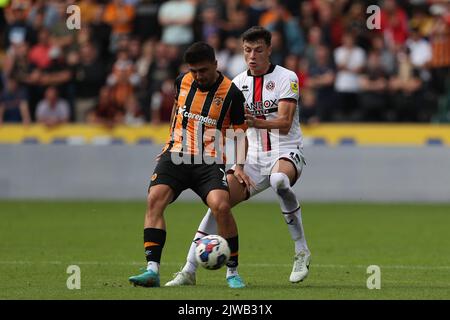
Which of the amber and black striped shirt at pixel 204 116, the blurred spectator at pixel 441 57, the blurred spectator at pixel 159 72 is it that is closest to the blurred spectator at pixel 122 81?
the blurred spectator at pixel 159 72

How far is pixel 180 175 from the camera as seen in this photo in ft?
35.4

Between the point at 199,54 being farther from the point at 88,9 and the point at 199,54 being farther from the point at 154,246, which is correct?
the point at 88,9

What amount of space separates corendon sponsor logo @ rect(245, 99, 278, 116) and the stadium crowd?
34.1 feet

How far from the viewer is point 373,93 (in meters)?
22.9

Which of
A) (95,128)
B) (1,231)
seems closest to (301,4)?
(95,128)

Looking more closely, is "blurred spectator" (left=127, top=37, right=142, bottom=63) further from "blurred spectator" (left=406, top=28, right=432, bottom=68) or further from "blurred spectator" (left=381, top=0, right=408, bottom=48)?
"blurred spectator" (left=406, top=28, right=432, bottom=68)

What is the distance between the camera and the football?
10367 mm

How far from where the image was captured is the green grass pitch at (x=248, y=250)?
34.2 feet

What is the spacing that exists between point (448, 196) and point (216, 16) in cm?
633

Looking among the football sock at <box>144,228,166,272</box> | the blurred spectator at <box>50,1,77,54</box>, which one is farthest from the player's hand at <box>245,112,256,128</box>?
the blurred spectator at <box>50,1,77,54</box>

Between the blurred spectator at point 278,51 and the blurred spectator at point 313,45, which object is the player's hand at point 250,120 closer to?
the blurred spectator at point 278,51

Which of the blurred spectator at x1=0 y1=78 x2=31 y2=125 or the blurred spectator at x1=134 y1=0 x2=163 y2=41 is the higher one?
the blurred spectator at x1=134 y1=0 x2=163 y2=41

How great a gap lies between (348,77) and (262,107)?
1152cm

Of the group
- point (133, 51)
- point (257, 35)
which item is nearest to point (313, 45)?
point (133, 51)
